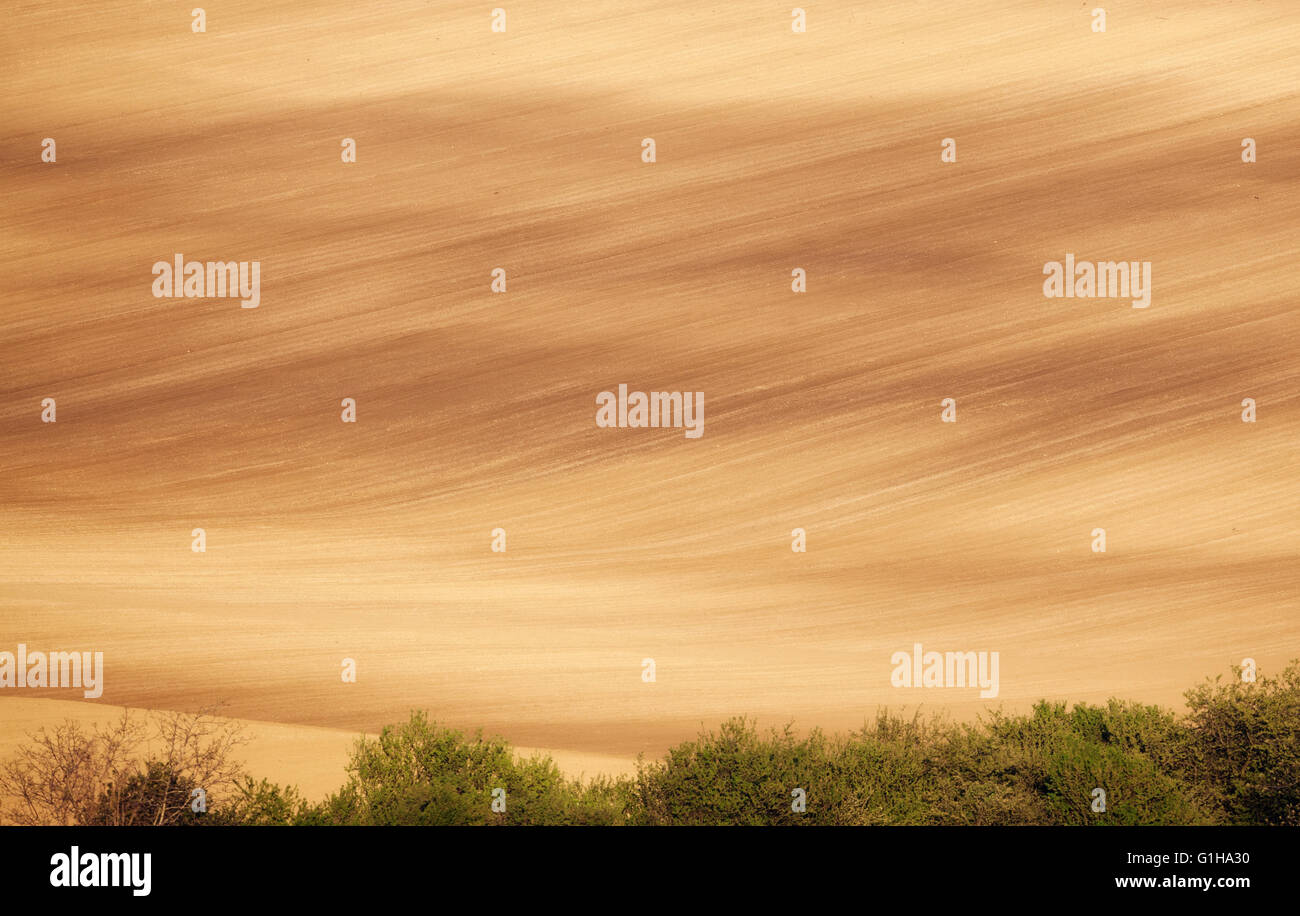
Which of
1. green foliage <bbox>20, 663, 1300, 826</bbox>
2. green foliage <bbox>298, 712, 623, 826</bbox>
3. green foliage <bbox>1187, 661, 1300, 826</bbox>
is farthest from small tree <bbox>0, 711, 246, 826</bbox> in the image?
green foliage <bbox>1187, 661, 1300, 826</bbox>

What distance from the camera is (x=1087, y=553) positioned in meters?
21.8

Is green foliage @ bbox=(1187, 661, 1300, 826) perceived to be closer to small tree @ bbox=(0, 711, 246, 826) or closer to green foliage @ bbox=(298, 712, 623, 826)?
green foliage @ bbox=(298, 712, 623, 826)

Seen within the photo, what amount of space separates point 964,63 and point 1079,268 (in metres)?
4.56

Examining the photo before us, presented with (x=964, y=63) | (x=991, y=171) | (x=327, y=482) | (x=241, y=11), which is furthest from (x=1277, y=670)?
(x=241, y=11)

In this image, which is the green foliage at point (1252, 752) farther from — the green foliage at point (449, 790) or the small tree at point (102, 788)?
the small tree at point (102, 788)

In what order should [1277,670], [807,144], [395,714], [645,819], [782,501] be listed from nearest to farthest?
[645,819], [395,714], [1277,670], [782,501], [807,144]

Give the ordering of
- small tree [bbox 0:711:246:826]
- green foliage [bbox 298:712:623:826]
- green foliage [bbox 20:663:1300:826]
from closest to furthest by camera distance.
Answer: small tree [bbox 0:711:246:826] < green foliage [bbox 20:663:1300:826] < green foliage [bbox 298:712:623:826]

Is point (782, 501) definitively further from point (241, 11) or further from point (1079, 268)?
point (241, 11)

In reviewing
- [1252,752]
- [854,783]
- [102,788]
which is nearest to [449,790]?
[102,788]

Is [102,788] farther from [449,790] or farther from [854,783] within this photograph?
[854,783]

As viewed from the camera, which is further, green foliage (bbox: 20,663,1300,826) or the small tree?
green foliage (bbox: 20,663,1300,826)

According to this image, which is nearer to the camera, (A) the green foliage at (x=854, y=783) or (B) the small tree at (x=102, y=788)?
(B) the small tree at (x=102, y=788)

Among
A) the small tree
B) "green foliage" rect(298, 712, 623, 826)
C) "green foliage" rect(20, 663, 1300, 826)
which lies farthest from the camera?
"green foliage" rect(298, 712, 623, 826)

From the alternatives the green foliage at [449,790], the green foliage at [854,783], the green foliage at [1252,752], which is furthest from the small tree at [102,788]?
the green foliage at [1252,752]
